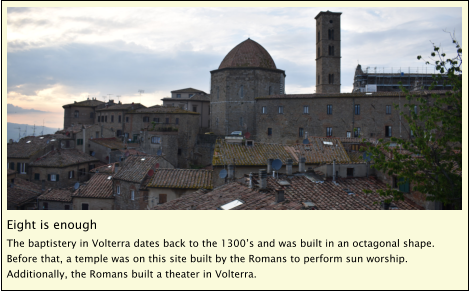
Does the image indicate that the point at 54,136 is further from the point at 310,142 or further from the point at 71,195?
the point at 310,142

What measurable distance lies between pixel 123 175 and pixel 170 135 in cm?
1538

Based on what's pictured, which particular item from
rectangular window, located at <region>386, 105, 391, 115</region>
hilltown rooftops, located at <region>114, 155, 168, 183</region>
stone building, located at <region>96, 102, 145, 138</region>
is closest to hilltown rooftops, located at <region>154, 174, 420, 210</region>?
hilltown rooftops, located at <region>114, 155, 168, 183</region>

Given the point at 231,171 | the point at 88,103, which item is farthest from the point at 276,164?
the point at 88,103

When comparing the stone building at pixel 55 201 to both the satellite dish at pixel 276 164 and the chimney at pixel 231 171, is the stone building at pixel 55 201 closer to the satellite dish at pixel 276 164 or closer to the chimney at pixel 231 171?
the chimney at pixel 231 171

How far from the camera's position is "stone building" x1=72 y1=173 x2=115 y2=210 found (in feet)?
83.3

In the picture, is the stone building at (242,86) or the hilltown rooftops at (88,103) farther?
the hilltown rooftops at (88,103)

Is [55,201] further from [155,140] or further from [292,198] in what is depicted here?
[292,198]

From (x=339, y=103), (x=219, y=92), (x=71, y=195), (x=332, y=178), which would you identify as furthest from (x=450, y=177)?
(x=219, y=92)

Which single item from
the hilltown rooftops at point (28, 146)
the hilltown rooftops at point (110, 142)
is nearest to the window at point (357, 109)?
the hilltown rooftops at point (110, 142)

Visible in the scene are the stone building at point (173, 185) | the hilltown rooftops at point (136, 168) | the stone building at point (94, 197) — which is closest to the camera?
the stone building at point (173, 185)

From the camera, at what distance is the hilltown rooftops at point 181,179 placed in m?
20.6

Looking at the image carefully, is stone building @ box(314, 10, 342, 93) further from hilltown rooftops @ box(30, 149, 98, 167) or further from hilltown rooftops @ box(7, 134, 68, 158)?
hilltown rooftops @ box(7, 134, 68, 158)

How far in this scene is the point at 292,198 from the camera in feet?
45.0

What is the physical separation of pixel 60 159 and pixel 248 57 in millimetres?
23983
